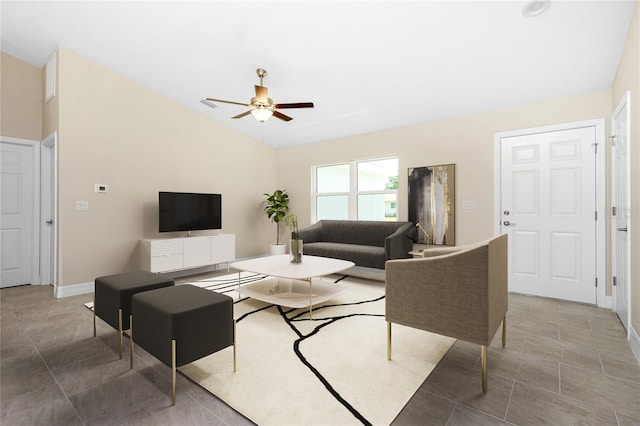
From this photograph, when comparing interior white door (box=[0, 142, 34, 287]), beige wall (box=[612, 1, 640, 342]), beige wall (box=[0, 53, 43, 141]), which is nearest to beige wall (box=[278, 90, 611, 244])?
beige wall (box=[612, 1, 640, 342])

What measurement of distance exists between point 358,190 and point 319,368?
Result: 4.05 metres

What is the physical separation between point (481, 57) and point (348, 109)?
1965 millimetres

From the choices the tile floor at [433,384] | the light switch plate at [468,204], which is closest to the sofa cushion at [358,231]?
the light switch plate at [468,204]

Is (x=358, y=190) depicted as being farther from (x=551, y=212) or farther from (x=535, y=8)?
(x=535, y=8)

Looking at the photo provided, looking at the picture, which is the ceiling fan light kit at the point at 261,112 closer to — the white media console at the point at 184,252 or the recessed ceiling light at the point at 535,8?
the white media console at the point at 184,252

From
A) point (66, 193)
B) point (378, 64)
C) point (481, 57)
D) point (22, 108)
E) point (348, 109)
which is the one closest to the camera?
point (481, 57)

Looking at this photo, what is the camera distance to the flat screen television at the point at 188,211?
4559 mm

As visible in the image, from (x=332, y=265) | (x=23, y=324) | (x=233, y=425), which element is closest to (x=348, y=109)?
(x=332, y=265)

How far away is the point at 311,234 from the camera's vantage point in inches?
212

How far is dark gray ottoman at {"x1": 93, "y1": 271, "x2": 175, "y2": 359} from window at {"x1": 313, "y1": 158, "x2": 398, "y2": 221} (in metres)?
3.71

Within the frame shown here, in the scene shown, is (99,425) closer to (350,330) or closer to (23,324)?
(350,330)

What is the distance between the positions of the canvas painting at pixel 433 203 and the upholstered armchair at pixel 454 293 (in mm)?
2369

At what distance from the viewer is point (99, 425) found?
1.49 meters

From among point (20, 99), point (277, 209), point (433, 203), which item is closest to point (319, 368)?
point (433, 203)
